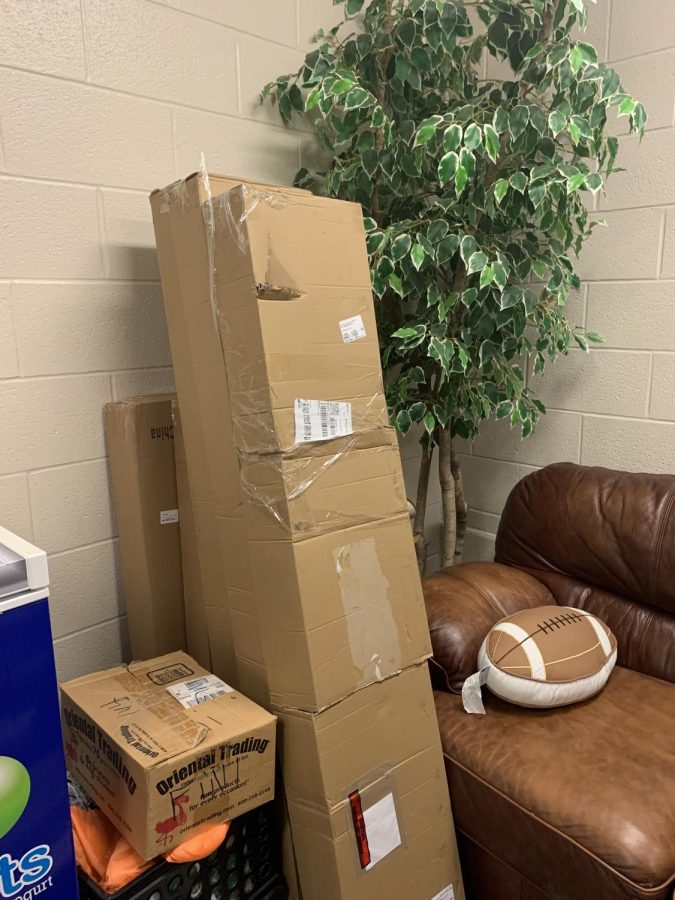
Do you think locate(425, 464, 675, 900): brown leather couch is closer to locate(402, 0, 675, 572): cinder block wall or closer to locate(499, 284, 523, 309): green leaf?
locate(402, 0, 675, 572): cinder block wall

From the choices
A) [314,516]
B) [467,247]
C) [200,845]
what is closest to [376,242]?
[467,247]

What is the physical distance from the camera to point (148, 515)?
1.50 meters

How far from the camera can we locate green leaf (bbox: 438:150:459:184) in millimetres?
1430

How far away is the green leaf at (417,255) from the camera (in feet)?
5.00

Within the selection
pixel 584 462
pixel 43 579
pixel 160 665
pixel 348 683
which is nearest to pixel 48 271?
pixel 43 579

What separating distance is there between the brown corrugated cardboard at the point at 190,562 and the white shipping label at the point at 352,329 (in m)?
0.43

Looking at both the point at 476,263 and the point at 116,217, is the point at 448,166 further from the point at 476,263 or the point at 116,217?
the point at 116,217

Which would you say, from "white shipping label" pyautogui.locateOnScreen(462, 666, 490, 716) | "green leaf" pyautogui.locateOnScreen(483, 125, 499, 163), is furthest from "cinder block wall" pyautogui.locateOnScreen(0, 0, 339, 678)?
"white shipping label" pyautogui.locateOnScreen(462, 666, 490, 716)

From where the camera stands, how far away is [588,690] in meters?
1.45

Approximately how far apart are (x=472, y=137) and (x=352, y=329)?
53cm

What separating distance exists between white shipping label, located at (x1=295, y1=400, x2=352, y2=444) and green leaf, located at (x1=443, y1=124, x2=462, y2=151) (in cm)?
62

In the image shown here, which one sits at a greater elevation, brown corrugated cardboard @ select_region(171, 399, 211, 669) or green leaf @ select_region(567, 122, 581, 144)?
green leaf @ select_region(567, 122, 581, 144)

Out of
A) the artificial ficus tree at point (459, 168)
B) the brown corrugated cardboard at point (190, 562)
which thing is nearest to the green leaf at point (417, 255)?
the artificial ficus tree at point (459, 168)

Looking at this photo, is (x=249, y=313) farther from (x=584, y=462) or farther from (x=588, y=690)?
(x=584, y=462)
